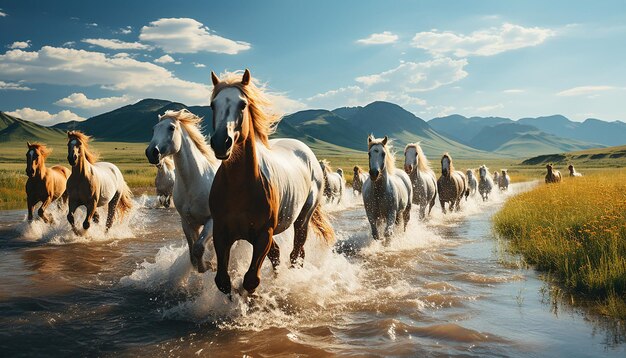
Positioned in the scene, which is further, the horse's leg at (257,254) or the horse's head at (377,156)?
the horse's head at (377,156)

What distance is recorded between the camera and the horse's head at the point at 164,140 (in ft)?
18.8

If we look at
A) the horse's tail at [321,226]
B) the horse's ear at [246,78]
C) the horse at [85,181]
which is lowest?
the horse's tail at [321,226]

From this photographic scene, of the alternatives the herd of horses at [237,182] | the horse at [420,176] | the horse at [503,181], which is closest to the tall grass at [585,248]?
the horse at [420,176]

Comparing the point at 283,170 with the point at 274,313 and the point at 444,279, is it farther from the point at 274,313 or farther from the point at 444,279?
the point at 444,279

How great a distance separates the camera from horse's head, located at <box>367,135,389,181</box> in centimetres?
891

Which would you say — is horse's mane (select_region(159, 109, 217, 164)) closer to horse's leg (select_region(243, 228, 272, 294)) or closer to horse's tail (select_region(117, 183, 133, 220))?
horse's leg (select_region(243, 228, 272, 294))

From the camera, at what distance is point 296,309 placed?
5.59 metres

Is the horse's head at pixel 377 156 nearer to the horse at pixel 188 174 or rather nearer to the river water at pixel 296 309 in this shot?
the river water at pixel 296 309

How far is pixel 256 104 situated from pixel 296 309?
9.00 ft

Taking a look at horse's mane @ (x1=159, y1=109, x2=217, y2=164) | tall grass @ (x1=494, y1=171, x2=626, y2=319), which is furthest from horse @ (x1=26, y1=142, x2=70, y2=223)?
tall grass @ (x1=494, y1=171, x2=626, y2=319)

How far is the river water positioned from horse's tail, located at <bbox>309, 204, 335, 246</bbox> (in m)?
0.29

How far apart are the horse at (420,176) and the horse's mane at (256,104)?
779 centimetres

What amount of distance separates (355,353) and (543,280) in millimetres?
4400

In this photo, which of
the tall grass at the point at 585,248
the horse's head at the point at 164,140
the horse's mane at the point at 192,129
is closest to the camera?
the horse's head at the point at 164,140
